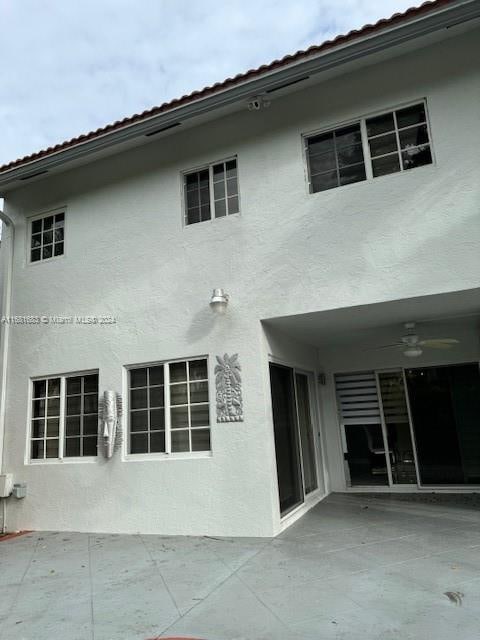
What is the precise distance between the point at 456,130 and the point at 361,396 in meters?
5.25

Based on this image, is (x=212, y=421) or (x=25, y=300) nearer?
(x=212, y=421)

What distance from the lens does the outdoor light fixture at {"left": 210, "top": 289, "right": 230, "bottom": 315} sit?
6.72 m

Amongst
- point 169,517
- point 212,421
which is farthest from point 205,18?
point 169,517

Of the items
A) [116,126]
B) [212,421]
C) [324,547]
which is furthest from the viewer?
[116,126]

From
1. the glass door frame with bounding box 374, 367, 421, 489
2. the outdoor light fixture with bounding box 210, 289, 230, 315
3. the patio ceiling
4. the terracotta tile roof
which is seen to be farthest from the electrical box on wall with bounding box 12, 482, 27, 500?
the glass door frame with bounding box 374, 367, 421, 489

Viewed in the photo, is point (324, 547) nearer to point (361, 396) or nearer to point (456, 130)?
point (361, 396)

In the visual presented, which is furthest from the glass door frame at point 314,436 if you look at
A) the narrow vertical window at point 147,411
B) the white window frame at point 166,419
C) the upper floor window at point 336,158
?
the upper floor window at point 336,158

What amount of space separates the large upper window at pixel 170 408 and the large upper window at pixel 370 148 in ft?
11.5

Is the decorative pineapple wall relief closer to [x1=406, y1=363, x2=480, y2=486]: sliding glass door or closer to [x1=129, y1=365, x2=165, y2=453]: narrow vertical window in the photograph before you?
[x1=129, y1=365, x2=165, y2=453]: narrow vertical window

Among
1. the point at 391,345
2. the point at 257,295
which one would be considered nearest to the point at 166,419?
the point at 257,295

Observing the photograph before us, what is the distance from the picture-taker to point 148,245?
25.5 feet

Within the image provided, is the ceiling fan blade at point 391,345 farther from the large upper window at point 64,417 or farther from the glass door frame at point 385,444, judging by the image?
the large upper window at point 64,417

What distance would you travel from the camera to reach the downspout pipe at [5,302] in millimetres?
8562

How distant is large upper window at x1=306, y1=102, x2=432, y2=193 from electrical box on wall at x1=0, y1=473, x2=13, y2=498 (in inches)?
291
